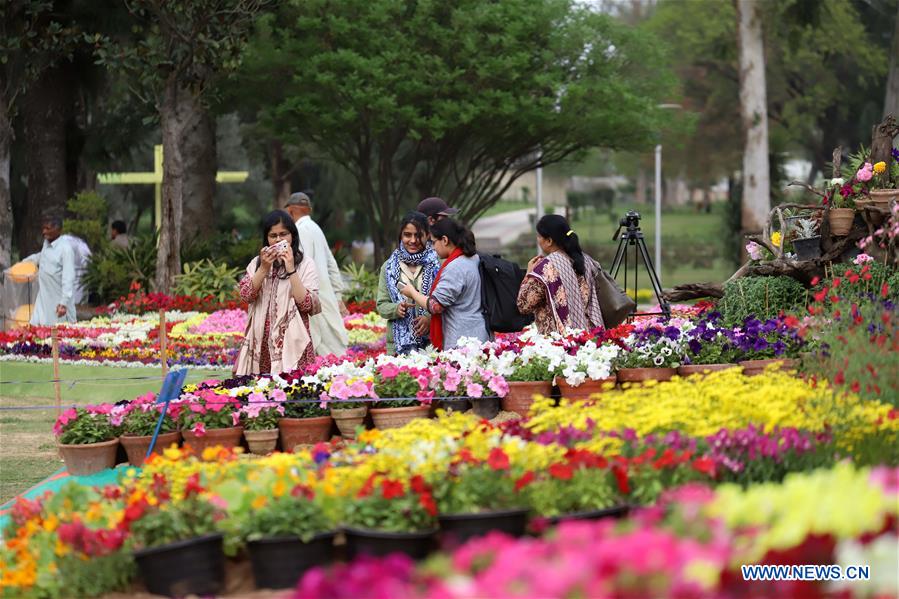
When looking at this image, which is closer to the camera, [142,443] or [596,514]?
[596,514]

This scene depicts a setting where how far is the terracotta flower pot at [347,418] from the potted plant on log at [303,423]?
0.06 m

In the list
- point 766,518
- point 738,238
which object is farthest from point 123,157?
point 766,518

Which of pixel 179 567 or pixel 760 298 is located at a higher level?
pixel 760 298

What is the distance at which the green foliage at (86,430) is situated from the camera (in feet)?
30.3

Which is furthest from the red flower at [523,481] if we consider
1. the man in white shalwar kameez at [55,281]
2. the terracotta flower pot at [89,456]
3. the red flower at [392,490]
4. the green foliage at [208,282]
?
the green foliage at [208,282]

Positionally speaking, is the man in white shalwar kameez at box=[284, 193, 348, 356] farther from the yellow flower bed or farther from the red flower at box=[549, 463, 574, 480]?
the red flower at box=[549, 463, 574, 480]

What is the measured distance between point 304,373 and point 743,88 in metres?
22.8

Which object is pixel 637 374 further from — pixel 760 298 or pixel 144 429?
pixel 144 429

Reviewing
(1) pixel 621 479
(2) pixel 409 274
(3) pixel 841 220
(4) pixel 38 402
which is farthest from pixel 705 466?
(4) pixel 38 402

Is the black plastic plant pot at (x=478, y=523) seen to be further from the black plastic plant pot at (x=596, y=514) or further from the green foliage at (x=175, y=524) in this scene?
the green foliage at (x=175, y=524)

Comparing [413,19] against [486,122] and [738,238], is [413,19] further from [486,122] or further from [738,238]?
[738,238]

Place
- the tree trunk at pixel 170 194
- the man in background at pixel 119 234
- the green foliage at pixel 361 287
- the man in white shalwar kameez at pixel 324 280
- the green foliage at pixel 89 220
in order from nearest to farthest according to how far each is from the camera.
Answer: the man in white shalwar kameez at pixel 324 280, the tree trunk at pixel 170 194, the green foliage at pixel 361 287, the green foliage at pixel 89 220, the man in background at pixel 119 234

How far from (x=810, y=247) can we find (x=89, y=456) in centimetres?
577

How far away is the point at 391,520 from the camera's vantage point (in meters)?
5.65
